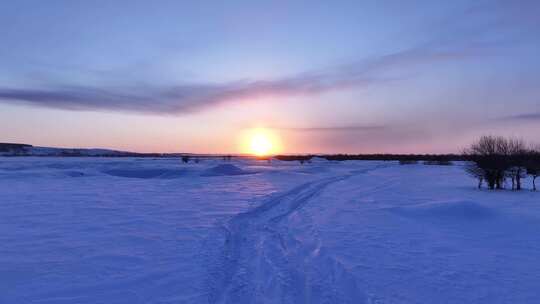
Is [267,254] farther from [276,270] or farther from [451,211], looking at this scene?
[451,211]

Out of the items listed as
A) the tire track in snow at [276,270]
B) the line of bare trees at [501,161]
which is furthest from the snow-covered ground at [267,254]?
the line of bare trees at [501,161]

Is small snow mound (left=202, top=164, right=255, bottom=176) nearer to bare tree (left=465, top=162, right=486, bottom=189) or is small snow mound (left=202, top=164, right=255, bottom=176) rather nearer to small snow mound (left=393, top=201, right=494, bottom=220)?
bare tree (left=465, top=162, right=486, bottom=189)

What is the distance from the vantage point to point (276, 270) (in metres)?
5.86

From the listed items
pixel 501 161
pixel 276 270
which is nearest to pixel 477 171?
pixel 501 161

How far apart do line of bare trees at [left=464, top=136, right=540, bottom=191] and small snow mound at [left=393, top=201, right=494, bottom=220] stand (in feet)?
41.6

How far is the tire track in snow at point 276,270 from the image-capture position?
4.83 m

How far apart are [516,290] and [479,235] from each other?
419 cm

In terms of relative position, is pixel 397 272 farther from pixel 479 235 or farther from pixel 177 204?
pixel 177 204

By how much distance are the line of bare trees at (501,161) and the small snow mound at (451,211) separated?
499 inches

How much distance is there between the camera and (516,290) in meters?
5.24

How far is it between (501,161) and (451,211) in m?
13.7

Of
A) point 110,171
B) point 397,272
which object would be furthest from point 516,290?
point 110,171

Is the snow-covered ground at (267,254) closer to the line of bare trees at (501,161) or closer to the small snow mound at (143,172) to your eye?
the line of bare trees at (501,161)

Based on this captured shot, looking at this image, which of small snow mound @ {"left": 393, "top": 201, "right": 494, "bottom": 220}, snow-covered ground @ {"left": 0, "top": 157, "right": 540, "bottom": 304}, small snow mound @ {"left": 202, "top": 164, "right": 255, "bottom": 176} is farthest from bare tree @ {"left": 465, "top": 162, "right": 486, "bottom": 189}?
small snow mound @ {"left": 202, "top": 164, "right": 255, "bottom": 176}
